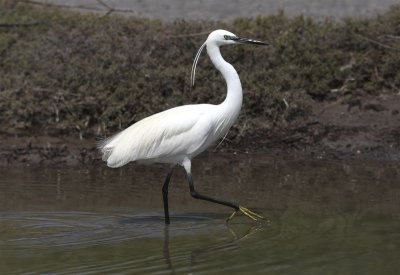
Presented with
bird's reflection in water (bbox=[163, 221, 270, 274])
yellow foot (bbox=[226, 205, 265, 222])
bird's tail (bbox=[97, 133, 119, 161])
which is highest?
bird's tail (bbox=[97, 133, 119, 161])

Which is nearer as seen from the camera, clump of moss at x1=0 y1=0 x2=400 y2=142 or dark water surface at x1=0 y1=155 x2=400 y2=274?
dark water surface at x1=0 y1=155 x2=400 y2=274

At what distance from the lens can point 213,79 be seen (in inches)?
481

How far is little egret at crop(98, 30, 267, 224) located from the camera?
866 cm

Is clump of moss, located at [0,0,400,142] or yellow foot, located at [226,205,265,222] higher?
clump of moss, located at [0,0,400,142]

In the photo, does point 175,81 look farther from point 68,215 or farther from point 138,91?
Answer: point 68,215

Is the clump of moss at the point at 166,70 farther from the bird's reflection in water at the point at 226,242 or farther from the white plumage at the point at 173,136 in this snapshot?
the bird's reflection in water at the point at 226,242

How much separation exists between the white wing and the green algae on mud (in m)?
2.78

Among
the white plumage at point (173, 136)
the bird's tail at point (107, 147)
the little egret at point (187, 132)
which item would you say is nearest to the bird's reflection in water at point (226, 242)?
the little egret at point (187, 132)

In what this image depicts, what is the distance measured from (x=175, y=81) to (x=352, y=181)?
2.94 metres

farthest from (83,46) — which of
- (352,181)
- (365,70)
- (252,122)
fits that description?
(352,181)

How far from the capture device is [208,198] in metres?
8.76

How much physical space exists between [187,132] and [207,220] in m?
0.77

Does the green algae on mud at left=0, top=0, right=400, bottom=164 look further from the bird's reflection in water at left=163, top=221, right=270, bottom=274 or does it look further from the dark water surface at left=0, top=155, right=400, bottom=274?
the bird's reflection in water at left=163, top=221, right=270, bottom=274

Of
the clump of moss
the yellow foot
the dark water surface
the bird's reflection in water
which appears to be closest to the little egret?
the yellow foot
